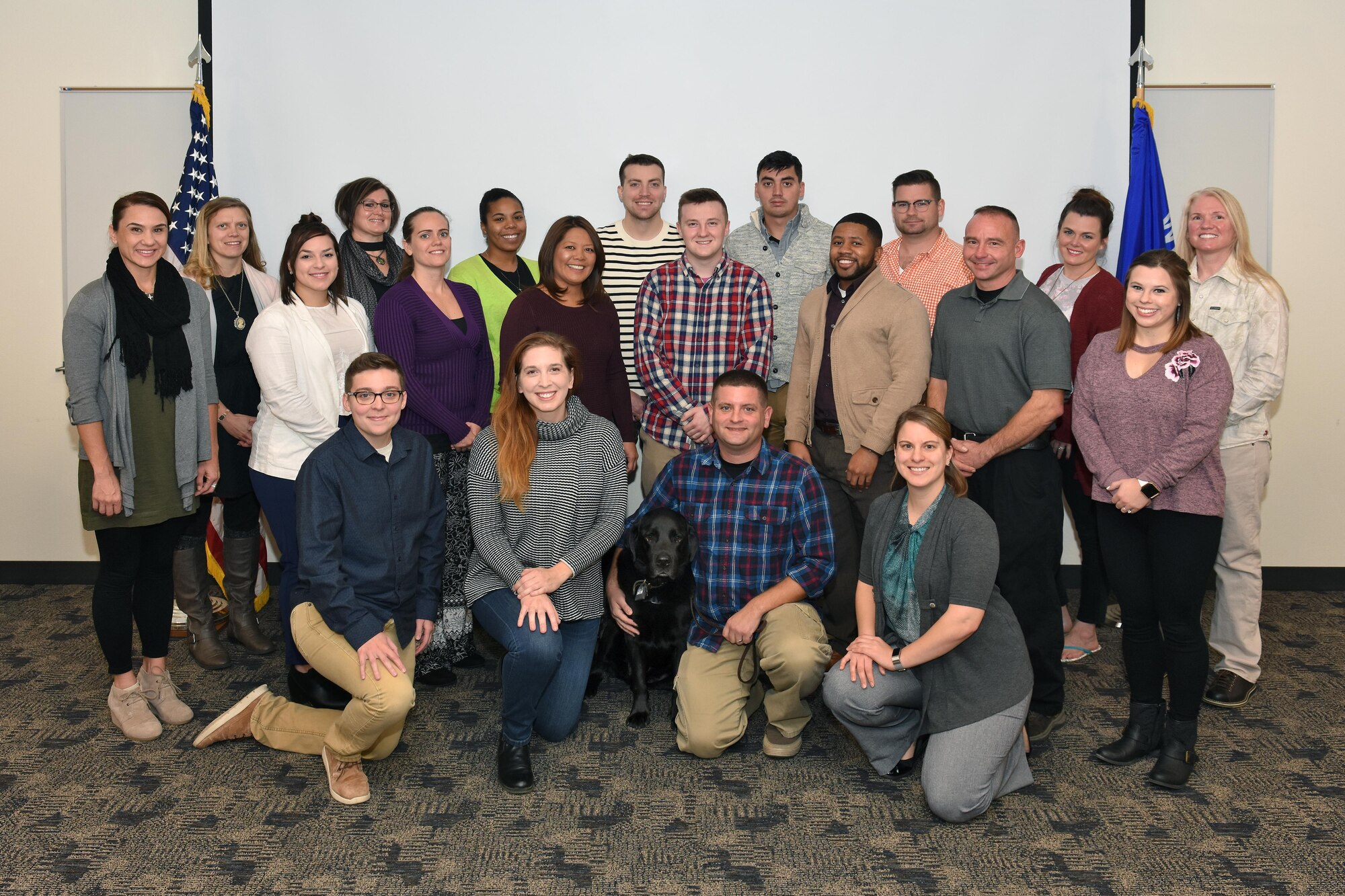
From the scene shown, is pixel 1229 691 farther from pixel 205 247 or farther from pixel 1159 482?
pixel 205 247

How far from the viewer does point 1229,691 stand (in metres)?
3.21

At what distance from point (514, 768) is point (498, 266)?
6.73ft

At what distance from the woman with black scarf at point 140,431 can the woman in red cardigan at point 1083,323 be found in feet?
9.33

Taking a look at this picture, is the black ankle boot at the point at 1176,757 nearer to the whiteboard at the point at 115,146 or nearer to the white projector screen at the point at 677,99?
the white projector screen at the point at 677,99

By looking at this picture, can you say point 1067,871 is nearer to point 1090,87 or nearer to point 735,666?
point 735,666

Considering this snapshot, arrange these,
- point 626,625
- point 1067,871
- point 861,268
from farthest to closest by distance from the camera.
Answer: point 861,268
point 626,625
point 1067,871

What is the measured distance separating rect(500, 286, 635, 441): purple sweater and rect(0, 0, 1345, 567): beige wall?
233 cm

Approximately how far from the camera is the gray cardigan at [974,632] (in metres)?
2.49

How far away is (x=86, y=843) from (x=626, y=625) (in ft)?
5.08

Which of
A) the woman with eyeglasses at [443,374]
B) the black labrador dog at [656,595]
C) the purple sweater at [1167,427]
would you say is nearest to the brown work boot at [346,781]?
the woman with eyeglasses at [443,374]

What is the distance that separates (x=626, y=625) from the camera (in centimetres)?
312

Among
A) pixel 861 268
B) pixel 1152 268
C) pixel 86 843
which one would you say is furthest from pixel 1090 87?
pixel 86 843

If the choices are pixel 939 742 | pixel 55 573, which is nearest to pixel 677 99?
pixel 939 742

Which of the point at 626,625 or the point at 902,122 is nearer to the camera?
the point at 626,625
